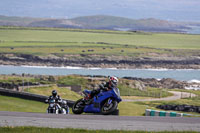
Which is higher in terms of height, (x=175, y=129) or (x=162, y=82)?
(x=175, y=129)

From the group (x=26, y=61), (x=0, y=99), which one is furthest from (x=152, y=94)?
(x=26, y=61)

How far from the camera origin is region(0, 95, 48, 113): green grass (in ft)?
119

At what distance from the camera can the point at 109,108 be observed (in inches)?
869

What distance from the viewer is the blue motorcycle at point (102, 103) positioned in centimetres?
2209

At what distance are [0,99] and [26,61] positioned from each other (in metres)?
148

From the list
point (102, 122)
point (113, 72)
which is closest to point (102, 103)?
point (102, 122)

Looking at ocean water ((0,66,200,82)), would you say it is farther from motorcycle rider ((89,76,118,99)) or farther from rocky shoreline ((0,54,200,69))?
motorcycle rider ((89,76,118,99))

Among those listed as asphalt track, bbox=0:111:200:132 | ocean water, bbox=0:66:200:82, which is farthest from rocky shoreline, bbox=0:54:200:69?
asphalt track, bbox=0:111:200:132

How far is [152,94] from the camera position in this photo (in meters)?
91.2

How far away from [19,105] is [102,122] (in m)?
21.1

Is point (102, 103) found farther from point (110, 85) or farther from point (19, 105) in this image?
point (19, 105)

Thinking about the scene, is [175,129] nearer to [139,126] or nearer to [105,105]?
[139,126]

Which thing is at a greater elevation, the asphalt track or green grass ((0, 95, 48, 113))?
the asphalt track

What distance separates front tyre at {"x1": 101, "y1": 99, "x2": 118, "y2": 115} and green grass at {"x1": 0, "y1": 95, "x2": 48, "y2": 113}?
14572 mm
